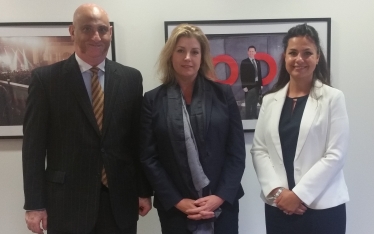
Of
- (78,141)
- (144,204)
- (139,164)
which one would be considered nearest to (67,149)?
(78,141)

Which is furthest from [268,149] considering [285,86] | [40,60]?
[40,60]

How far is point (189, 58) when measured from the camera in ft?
5.44

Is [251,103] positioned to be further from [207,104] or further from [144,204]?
[144,204]

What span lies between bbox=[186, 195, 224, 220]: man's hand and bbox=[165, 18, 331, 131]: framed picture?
880mm

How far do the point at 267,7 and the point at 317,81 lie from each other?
2.84ft

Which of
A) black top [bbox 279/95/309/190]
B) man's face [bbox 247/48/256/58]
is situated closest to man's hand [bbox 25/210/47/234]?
black top [bbox 279/95/309/190]

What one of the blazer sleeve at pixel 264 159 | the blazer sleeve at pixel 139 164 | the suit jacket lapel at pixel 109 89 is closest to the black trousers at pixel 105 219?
the blazer sleeve at pixel 139 164

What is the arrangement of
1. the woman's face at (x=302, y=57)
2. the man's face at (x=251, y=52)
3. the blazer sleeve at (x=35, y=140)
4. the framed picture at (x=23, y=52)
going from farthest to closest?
the man's face at (x=251, y=52) → the framed picture at (x=23, y=52) → the woman's face at (x=302, y=57) → the blazer sleeve at (x=35, y=140)

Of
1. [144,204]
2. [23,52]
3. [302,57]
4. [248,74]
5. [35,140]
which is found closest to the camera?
[35,140]

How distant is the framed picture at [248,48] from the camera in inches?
91.6

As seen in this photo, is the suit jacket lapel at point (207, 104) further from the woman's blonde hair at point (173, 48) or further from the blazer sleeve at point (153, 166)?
the blazer sleeve at point (153, 166)

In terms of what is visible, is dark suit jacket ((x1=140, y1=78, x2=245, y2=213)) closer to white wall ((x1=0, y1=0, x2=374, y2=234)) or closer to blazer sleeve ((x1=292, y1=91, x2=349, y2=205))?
blazer sleeve ((x1=292, y1=91, x2=349, y2=205))

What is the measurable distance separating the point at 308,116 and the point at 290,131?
0.37ft

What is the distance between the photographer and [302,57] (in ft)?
5.46
